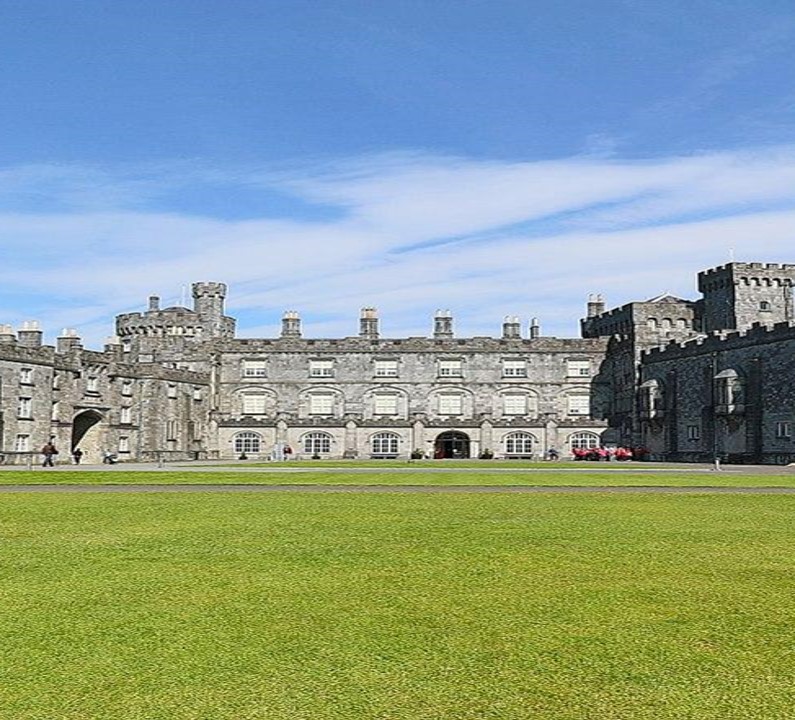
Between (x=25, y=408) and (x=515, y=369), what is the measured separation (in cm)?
3825

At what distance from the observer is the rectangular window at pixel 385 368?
254 feet

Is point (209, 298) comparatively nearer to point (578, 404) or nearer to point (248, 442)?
point (248, 442)

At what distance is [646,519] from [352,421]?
5960 centimetres

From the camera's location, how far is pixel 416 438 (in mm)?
75375

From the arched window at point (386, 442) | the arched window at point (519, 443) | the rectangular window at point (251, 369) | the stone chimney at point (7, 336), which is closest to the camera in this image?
the stone chimney at point (7, 336)

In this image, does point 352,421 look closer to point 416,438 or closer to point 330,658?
point 416,438

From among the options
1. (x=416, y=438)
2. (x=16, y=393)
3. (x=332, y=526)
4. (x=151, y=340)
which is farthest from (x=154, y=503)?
(x=151, y=340)

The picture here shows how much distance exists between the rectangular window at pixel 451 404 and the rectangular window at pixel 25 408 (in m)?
32.7

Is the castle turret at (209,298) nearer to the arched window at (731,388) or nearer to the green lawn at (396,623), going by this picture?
the arched window at (731,388)

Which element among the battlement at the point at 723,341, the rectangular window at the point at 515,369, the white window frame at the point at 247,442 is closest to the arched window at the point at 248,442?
the white window frame at the point at 247,442

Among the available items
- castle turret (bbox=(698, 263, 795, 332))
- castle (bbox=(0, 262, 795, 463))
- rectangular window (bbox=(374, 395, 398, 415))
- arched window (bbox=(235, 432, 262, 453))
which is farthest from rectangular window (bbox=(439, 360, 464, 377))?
castle turret (bbox=(698, 263, 795, 332))

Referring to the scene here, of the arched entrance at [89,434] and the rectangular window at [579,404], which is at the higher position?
the rectangular window at [579,404]

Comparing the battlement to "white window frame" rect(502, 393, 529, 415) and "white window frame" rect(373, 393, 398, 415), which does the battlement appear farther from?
"white window frame" rect(373, 393, 398, 415)

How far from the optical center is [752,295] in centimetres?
7681
